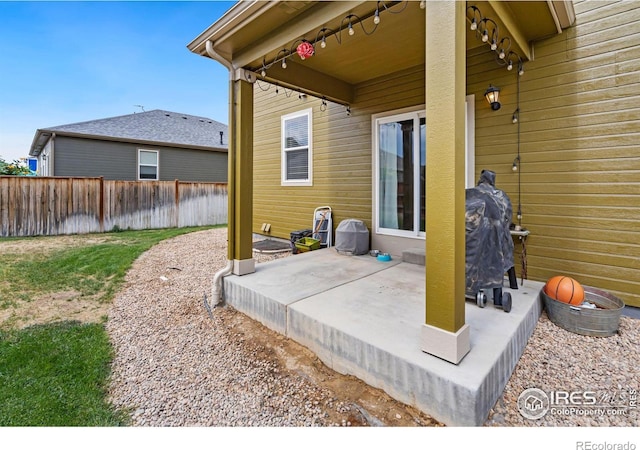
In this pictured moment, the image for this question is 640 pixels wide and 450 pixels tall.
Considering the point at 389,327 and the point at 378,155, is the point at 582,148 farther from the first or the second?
the point at 389,327

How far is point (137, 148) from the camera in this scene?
1213 centimetres

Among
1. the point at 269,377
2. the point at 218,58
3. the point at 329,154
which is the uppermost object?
the point at 218,58

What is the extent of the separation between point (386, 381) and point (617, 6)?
427cm

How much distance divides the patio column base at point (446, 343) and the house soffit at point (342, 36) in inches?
103

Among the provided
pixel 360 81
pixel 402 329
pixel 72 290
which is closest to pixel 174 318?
pixel 72 290

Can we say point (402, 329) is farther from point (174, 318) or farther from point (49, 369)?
point (49, 369)

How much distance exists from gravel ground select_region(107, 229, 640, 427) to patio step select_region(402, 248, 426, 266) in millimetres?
1574

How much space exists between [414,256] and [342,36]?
3023mm

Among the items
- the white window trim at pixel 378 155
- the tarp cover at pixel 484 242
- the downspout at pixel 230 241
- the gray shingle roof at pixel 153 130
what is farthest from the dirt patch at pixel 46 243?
the tarp cover at pixel 484 242

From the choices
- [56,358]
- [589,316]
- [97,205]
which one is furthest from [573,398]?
[97,205]

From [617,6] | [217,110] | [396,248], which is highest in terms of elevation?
[217,110]

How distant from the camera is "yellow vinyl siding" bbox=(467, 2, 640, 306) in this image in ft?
9.68

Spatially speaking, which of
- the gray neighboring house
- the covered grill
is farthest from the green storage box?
the gray neighboring house

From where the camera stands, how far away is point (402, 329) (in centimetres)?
228
